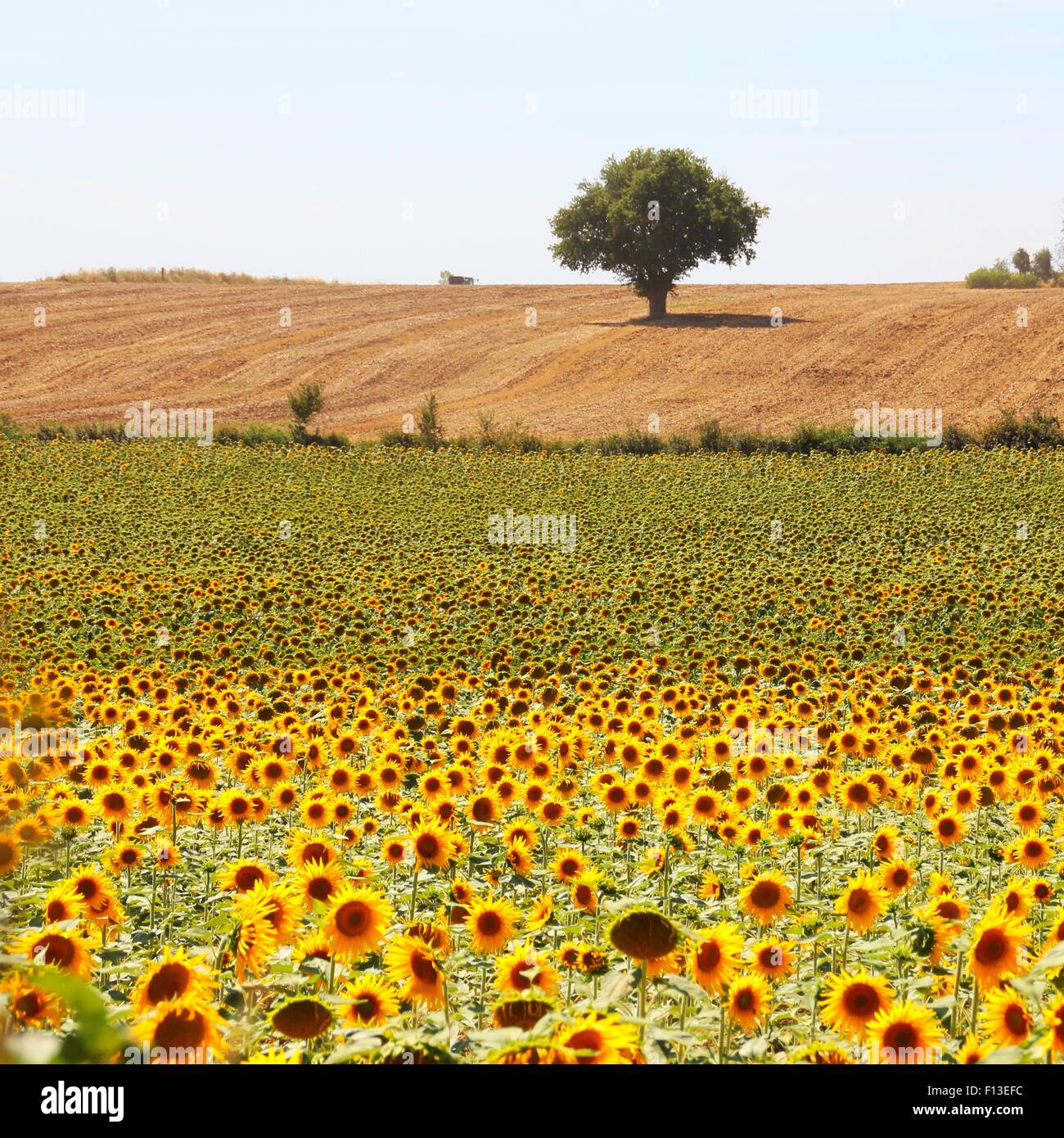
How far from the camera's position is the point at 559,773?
25.4 ft

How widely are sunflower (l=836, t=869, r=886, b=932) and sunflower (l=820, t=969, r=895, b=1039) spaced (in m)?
0.99

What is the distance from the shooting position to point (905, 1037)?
3.50 m

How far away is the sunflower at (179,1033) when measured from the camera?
3023mm

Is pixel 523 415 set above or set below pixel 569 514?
above

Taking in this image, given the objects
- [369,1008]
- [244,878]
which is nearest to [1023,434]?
[244,878]

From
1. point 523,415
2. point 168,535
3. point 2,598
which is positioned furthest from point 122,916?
point 523,415

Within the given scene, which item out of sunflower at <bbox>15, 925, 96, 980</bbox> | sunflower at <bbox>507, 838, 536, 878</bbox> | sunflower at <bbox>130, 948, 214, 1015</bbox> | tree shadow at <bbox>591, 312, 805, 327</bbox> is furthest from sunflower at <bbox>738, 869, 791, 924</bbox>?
tree shadow at <bbox>591, 312, 805, 327</bbox>

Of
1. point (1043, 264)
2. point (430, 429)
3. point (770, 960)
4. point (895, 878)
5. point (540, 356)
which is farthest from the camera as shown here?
point (1043, 264)

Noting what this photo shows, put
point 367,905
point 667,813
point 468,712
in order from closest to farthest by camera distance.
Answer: point 367,905
point 667,813
point 468,712

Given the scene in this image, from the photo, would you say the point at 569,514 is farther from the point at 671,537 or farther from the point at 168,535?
the point at 168,535

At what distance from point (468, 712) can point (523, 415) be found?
4240 cm

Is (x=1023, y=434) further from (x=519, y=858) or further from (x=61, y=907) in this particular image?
(x=61, y=907)

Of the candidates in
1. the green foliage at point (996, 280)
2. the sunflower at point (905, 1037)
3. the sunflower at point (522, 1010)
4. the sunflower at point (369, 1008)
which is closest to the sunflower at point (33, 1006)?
the sunflower at point (369, 1008)

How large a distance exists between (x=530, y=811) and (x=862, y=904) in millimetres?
2348
